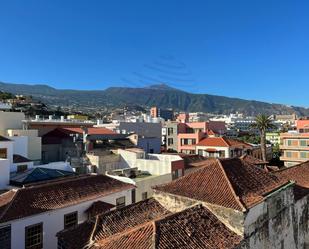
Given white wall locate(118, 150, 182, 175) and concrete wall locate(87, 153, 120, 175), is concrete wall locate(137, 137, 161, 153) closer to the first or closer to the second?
white wall locate(118, 150, 182, 175)

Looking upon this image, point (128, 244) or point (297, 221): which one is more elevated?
point (128, 244)

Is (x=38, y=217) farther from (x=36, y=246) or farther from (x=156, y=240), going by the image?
(x=156, y=240)

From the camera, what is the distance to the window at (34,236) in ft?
62.4

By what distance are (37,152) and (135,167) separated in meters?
11.2

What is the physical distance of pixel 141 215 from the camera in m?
18.3

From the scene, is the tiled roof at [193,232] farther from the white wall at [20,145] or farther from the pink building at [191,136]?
the pink building at [191,136]

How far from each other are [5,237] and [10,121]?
24.3m

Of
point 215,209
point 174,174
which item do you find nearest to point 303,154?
point 174,174

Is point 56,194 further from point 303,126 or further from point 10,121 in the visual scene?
point 303,126

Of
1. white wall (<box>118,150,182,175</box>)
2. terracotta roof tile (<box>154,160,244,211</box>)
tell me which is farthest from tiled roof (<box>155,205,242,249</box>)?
white wall (<box>118,150,182,175</box>)

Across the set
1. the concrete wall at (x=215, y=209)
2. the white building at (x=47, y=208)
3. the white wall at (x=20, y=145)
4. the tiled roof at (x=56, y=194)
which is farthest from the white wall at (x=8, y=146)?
the concrete wall at (x=215, y=209)

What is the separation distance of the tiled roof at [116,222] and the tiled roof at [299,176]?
1109cm

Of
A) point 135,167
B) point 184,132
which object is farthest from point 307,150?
point 135,167

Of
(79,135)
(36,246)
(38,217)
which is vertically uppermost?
(79,135)
